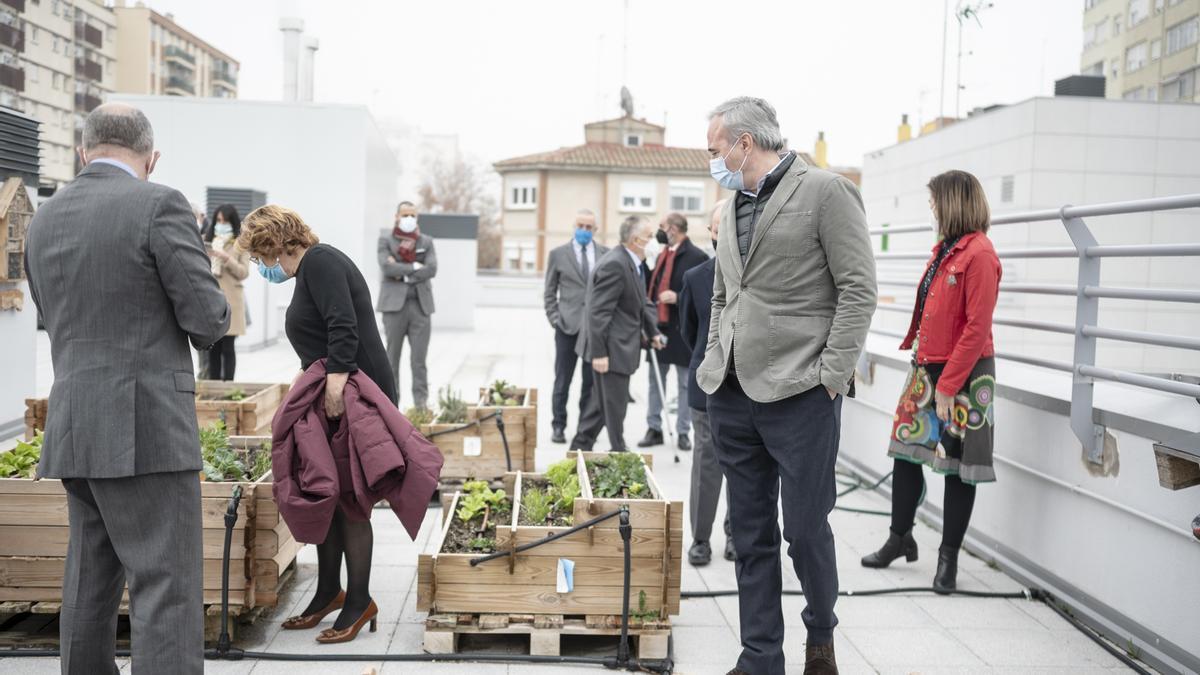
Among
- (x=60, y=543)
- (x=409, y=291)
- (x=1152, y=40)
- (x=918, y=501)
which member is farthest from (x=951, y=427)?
(x=1152, y=40)

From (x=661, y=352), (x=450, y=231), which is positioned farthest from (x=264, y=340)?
(x=661, y=352)

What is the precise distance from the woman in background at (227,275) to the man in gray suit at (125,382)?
237 inches

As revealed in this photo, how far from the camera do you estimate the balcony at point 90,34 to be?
40.0ft

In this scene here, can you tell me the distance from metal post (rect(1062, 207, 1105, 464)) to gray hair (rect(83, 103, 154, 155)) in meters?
3.99

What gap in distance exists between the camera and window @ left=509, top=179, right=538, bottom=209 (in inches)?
2212

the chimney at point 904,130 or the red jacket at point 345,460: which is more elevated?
the chimney at point 904,130

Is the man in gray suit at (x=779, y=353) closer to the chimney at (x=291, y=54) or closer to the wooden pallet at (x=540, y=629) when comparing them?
the wooden pallet at (x=540, y=629)

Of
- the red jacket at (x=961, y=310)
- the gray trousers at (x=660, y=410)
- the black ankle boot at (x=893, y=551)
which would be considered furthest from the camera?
the gray trousers at (x=660, y=410)

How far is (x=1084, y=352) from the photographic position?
4.52 meters

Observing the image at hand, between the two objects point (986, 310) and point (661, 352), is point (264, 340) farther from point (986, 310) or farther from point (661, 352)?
point (986, 310)

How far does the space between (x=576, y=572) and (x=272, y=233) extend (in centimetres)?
193

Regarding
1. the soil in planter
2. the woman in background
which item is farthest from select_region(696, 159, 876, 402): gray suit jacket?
the woman in background

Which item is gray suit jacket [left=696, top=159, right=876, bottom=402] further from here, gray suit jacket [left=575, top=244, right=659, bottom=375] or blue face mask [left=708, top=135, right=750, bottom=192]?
gray suit jacket [left=575, top=244, right=659, bottom=375]

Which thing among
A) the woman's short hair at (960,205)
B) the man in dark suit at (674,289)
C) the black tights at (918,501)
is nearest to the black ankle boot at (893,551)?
the black tights at (918,501)
